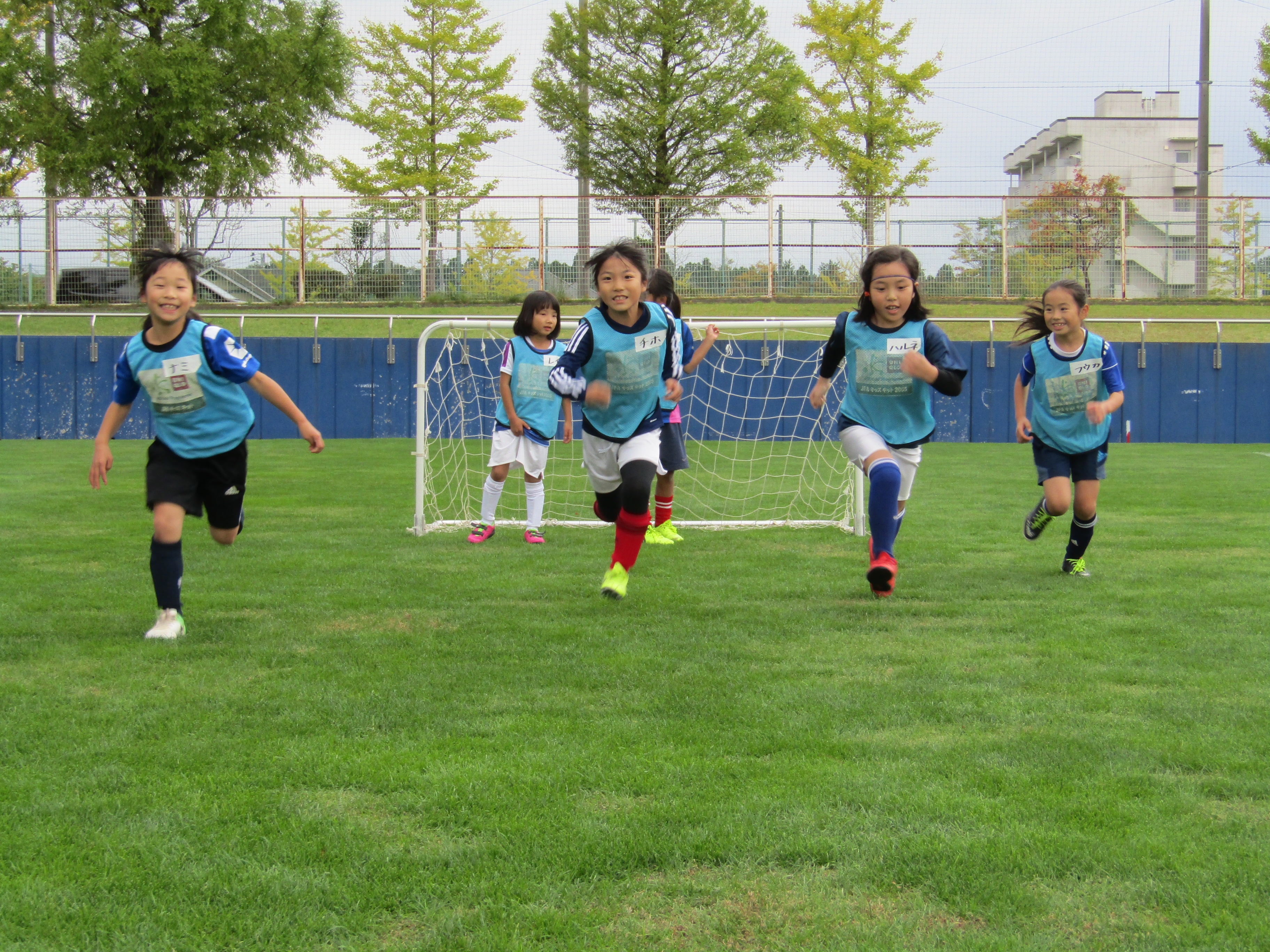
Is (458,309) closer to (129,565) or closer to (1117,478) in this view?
(1117,478)

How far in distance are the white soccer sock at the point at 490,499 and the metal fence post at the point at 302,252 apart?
17.5 m

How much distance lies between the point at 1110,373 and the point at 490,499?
431cm

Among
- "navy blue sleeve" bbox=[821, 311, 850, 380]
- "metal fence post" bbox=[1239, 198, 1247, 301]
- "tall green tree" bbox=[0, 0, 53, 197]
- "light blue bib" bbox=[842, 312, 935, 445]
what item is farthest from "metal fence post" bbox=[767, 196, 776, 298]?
"light blue bib" bbox=[842, 312, 935, 445]

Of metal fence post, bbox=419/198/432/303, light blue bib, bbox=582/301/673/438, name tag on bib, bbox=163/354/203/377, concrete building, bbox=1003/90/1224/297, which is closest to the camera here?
name tag on bib, bbox=163/354/203/377

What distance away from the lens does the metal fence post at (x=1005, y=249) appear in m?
25.5

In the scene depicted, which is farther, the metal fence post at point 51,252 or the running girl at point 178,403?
the metal fence post at point 51,252

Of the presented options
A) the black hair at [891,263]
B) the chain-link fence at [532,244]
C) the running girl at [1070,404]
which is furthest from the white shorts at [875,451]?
the chain-link fence at [532,244]

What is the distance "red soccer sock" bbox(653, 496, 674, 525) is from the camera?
8.41 meters

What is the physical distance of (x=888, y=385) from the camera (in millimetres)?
6082

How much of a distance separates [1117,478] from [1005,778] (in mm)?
11179

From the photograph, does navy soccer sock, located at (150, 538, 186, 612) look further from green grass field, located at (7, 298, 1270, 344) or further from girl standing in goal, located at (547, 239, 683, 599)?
green grass field, located at (7, 298, 1270, 344)

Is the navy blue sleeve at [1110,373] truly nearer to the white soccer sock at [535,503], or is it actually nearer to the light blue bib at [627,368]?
the light blue bib at [627,368]

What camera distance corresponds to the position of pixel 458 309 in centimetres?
2392

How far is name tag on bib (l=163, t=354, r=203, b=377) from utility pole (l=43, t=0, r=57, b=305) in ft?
71.7
